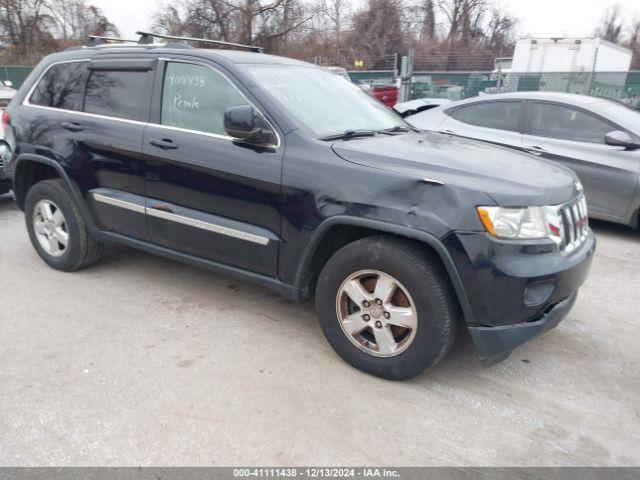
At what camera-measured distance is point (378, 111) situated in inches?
157

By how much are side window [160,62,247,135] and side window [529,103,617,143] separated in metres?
4.10

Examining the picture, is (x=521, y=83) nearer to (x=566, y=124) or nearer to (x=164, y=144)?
(x=566, y=124)

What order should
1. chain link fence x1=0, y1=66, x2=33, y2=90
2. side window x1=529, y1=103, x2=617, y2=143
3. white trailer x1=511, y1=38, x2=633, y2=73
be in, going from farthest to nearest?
chain link fence x1=0, y1=66, x2=33, y2=90 → white trailer x1=511, y1=38, x2=633, y2=73 → side window x1=529, y1=103, x2=617, y2=143

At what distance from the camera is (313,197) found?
9.46 ft

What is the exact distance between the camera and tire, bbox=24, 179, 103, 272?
4.11m

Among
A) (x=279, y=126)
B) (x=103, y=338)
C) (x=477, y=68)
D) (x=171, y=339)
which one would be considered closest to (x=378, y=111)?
(x=279, y=126)

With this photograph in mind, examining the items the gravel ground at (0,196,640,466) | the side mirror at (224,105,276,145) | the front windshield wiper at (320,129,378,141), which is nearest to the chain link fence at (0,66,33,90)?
the gravel ground at (0,196,640,466)

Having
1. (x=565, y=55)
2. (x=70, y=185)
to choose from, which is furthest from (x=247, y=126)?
(x=565, y=55)

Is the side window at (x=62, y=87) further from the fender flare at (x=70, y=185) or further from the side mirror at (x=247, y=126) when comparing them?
the side mirror at (x=247, y=126)

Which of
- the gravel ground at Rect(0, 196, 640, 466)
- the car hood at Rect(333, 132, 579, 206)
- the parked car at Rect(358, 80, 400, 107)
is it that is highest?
the car hood at Rect(333, 132, 579, 206)

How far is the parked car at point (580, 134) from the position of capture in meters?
5.32

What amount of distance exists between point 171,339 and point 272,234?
982 mm

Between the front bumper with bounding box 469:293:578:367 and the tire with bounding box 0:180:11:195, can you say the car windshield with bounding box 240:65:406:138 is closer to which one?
the front bumper with bounding box 469:293:578:367

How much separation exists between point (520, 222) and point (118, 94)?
2976mm
